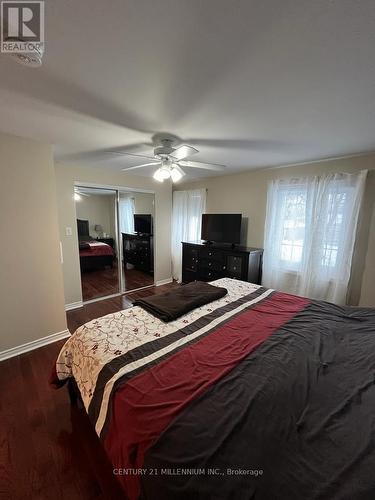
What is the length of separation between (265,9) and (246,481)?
171 centimetres

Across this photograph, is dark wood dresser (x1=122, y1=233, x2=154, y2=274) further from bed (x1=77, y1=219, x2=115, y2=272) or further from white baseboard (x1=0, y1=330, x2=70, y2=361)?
white baseboard (x1=0, y1=330, x2=70, y2=361)

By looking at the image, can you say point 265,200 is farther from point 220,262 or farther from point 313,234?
point 220,262

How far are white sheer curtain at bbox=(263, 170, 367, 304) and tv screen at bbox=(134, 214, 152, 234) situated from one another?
235cm

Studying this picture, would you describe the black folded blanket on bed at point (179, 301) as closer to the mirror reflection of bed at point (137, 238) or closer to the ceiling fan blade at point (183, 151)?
the ceiling fan blade at point (183, 151)

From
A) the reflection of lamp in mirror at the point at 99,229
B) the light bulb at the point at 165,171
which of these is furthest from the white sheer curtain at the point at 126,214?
the light bulb at the point at 165,171

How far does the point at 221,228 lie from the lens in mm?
3816

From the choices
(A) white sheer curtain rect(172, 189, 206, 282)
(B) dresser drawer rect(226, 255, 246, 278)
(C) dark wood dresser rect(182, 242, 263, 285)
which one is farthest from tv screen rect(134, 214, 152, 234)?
(B) dresser drawer rect(226, 255, 246, 278)

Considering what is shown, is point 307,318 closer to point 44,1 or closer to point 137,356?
point 137,356

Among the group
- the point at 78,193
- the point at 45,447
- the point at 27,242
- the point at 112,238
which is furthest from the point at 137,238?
the point at 45,447

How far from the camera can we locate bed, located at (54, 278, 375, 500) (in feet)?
2.28

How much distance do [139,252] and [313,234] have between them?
330 cm

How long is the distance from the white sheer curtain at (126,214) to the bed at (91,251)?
49cm

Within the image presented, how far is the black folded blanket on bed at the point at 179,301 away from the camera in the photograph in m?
1.69

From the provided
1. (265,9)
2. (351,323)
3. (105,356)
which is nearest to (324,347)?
(351,323)
